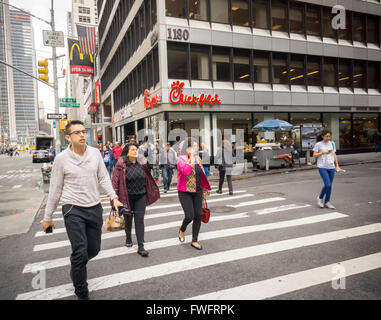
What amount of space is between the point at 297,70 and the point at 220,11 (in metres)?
7.76

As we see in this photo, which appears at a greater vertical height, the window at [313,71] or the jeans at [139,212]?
the window at [313,71]

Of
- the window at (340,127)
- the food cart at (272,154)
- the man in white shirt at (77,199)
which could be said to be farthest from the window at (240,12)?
the man in white shirt at (77,199)

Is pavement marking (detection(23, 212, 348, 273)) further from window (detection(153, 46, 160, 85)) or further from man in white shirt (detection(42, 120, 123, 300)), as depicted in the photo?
window (detection(153, 46, 160, 85))

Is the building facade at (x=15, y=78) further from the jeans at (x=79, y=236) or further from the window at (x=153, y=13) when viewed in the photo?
the jeans at (x=79, y=236)

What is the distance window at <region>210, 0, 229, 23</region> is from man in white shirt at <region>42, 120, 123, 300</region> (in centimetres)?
1885

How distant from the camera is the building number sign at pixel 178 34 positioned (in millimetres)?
18266

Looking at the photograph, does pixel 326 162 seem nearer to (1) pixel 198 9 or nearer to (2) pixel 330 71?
(1) pixel 198 9

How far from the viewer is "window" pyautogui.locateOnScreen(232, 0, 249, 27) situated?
2035 cm

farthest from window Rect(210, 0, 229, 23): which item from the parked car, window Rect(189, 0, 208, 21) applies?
the parked car

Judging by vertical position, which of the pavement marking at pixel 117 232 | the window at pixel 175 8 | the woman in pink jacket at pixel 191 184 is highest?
the window at pixel 175 8

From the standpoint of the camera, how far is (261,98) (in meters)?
21.4

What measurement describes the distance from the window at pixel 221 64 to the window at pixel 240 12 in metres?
2.33
